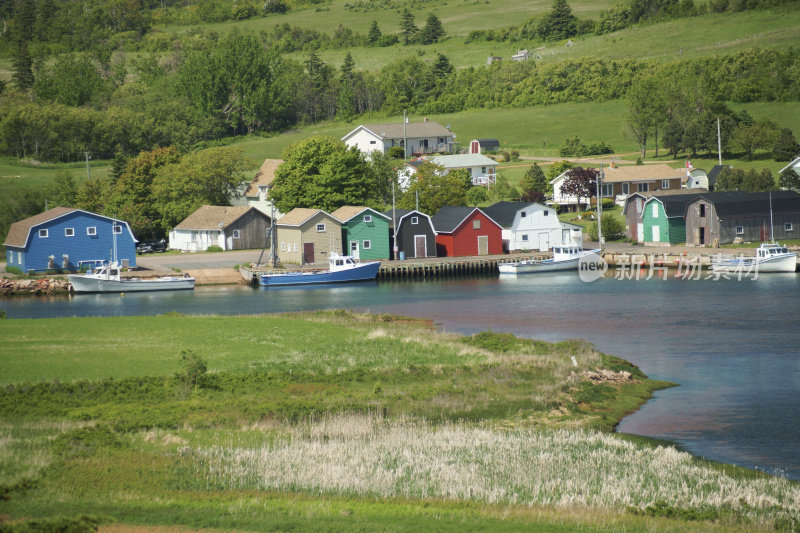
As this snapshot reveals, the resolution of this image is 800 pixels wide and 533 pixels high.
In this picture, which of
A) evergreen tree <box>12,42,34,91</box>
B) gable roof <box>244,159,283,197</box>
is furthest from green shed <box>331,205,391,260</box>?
evergreen tree <box>12,42,34,91</box>

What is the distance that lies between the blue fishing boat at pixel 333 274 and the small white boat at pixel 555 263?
10195mm

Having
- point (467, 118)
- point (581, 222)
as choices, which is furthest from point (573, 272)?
point (467, 118)

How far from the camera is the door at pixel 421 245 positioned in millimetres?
→ 80188

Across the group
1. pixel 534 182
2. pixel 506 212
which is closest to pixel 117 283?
pixel 506 212

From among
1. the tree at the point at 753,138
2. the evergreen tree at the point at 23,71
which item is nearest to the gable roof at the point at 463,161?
the tree at the point at 753,138

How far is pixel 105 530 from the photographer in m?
18.0

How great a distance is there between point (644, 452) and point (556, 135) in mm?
113921

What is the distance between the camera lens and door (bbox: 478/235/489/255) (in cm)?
8136

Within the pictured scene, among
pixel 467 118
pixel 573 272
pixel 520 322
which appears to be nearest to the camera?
pixel 520 322

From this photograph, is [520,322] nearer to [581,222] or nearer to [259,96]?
[581,222]

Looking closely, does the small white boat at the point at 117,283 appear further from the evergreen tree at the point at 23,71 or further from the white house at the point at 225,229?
the evergreen tree at the point at 23,71

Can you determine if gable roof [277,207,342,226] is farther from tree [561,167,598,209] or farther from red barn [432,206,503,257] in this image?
tree [561,167,598,209]

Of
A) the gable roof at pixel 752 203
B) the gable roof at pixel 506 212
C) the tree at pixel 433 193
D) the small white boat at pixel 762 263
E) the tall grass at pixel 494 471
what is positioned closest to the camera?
the tall grass at pixel 494 471

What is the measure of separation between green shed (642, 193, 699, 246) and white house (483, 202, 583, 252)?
6.06 meters
